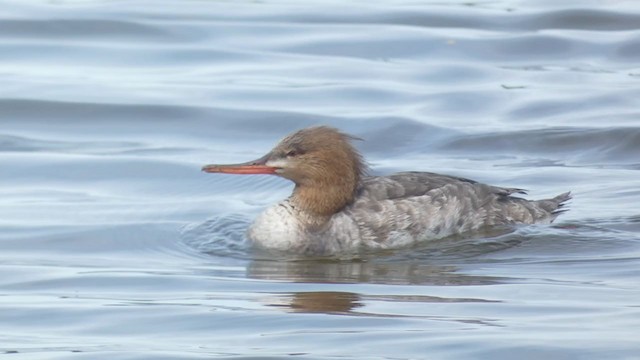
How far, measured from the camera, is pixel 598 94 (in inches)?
684

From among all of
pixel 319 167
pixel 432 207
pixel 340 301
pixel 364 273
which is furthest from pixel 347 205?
pixel 340 301

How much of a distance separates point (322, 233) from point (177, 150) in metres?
3.39

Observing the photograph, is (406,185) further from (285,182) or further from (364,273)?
(285,182)

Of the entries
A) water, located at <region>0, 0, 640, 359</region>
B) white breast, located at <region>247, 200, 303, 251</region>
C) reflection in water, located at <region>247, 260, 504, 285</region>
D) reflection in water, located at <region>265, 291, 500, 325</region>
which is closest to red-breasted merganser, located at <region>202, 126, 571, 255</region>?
white breast, located at <region>247, 200, 303, 251</region>

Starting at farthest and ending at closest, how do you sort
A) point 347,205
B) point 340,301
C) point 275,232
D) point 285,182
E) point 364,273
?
point 285,182, point 347,205, point 275,232, point 364,273, point 340,301

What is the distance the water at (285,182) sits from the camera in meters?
9.24

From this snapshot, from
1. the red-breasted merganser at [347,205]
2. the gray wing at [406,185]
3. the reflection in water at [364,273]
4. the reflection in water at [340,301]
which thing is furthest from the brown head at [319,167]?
the reflection in water at [340,301]

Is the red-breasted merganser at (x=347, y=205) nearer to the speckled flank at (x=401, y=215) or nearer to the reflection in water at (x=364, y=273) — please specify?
the speckled flank at (x=401, y=215)

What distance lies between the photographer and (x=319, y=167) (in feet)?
40.1

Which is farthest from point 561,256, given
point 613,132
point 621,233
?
point 613,132

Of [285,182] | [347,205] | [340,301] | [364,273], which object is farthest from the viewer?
[285,182]

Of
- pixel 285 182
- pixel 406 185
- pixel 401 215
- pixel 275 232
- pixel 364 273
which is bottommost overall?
pixel 364 273

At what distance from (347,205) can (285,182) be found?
202cm

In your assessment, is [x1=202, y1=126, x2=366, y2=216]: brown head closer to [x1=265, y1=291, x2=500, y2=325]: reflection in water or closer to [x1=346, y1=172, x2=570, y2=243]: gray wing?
[x1=346, y1=172, x2=570, y2=243]: gray wing
